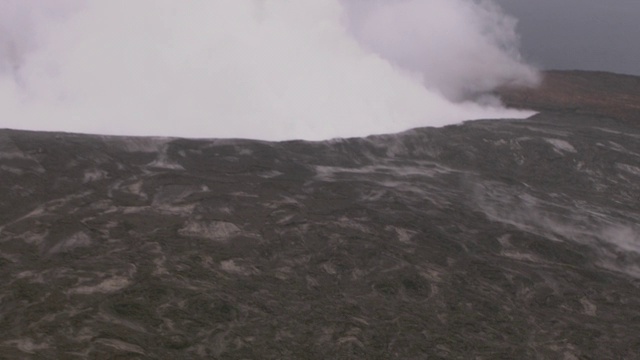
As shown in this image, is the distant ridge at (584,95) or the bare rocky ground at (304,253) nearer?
the bare rocky ground at (304,253)

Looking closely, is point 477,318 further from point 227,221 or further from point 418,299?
point 227,221

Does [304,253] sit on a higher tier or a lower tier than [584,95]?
lower

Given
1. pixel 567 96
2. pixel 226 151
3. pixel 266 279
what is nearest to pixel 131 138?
pixel 226 151

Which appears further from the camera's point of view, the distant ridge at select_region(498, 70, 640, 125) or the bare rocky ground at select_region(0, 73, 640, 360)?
the distant ridge at select_region(498, 70, 640, 125)

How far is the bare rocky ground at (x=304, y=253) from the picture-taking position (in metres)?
14.5

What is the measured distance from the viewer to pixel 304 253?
60.4 feet

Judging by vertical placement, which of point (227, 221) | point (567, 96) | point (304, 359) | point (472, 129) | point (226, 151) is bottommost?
point (304, 359)

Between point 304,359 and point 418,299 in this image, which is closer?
point 304,359

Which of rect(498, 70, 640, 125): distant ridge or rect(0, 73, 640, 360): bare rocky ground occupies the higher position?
rect(498, 70, 640, 125): distant ridge

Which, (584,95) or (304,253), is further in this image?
(584,95)

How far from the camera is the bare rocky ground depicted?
14523 millimetres

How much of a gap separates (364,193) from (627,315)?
8221mm

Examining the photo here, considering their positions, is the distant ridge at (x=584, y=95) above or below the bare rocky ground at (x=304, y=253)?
above

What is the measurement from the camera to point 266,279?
1691 centimetres
